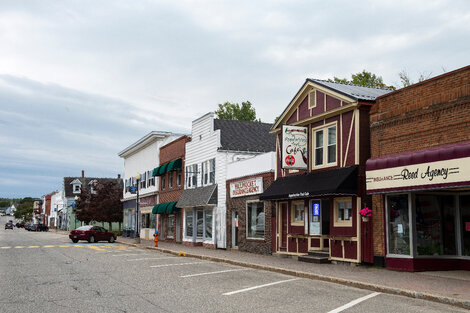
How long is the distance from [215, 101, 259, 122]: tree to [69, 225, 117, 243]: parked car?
1101 inches

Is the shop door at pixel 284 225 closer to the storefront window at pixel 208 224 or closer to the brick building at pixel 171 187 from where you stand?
the storefront window at pixel 208 224

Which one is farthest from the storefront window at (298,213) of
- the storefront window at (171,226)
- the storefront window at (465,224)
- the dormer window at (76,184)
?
the dormer window at (76,184)

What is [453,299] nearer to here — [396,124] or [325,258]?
[396,124]

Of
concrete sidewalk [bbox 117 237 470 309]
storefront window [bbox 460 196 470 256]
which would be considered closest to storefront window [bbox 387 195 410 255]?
concrete sidewalk [bbox 117 237 470 309]

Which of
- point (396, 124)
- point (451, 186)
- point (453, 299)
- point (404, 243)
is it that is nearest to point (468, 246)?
point (404, 243)

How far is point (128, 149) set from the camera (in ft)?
176

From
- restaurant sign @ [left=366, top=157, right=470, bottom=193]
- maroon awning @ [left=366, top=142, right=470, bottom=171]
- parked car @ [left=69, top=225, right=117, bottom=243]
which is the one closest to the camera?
restaurant sign @ [left=366, top=157, right=470, bottom=193]

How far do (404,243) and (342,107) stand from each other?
18.6 ft

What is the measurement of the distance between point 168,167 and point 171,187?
76.9 inches

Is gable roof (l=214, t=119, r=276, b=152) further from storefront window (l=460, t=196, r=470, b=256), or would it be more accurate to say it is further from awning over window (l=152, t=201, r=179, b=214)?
storefront window (l=460, t=196, r=470, b=256)

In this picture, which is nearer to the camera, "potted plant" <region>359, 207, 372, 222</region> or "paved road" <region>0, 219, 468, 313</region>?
"paved road" <region>0, 219, 468, 313</region>

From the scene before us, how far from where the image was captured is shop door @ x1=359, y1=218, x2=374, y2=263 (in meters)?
18.0

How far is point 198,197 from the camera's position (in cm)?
3319

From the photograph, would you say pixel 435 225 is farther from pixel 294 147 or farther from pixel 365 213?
pixel 294 147
